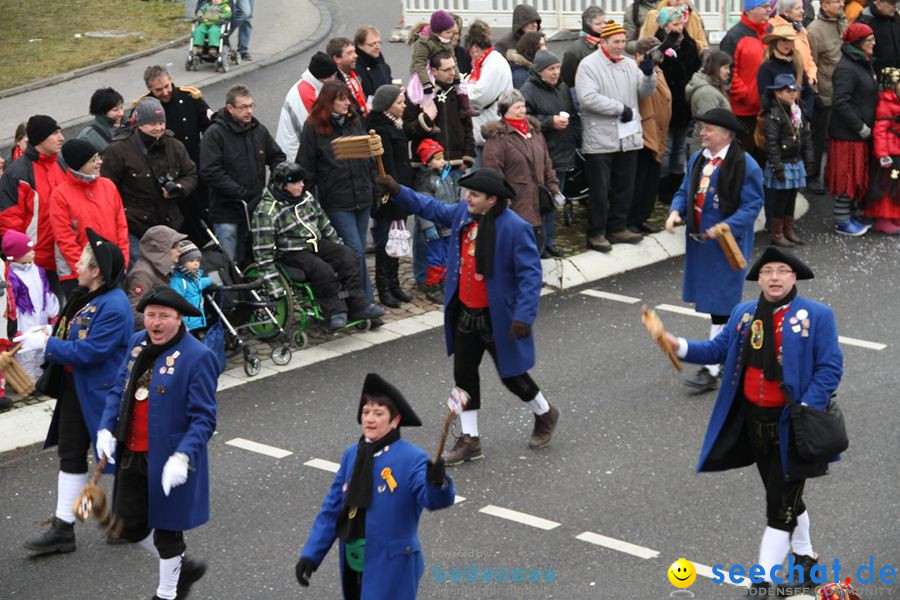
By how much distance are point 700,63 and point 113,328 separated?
8333 mm

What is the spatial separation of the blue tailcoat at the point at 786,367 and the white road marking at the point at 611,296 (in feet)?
16.6

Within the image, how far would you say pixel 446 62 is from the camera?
13.3m

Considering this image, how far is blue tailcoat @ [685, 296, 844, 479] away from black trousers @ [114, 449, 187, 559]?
2848mm

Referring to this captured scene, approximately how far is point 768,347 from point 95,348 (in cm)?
364

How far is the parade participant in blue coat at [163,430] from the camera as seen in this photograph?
25.3 ft

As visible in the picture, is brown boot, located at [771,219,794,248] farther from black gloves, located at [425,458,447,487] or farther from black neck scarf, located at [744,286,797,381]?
black gloves, located at [425,458,447,487]

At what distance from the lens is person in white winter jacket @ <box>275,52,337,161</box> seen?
42.6 feet

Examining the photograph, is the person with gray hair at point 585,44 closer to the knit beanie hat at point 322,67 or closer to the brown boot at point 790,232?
the brown boot at point 790,232

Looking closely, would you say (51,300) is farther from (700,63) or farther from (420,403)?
(700,63)

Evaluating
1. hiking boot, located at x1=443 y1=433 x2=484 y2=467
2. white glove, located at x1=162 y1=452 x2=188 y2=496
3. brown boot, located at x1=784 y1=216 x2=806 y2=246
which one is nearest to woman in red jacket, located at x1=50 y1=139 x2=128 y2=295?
hiking boot, located at x1=443 y1=433 x2=484 y2=467

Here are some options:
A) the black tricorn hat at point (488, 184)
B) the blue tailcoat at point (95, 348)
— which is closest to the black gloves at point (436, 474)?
the blue tailcoat at point (95, 348)

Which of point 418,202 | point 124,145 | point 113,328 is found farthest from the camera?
point 124,145

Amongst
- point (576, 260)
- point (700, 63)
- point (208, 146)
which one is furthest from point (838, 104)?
point (208, 146)

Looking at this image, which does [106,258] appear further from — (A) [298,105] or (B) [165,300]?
(A) [298,105]
